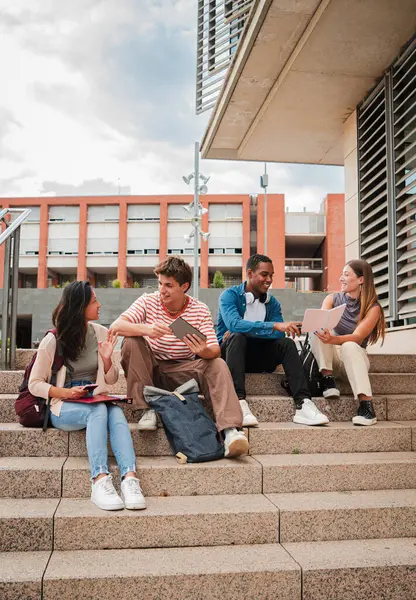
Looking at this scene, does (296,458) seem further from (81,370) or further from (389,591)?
(81,370)

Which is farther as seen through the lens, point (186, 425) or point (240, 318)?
point (240, 318)

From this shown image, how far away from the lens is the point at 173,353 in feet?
13.8

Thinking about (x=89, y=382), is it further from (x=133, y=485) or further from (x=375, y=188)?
(x=375, y=188)

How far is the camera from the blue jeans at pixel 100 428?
130 inches

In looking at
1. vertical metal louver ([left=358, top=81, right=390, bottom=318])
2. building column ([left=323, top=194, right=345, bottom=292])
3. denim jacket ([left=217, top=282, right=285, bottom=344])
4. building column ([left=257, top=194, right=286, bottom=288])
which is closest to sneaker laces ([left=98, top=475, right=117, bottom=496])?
denim jacket ([left=217, top=282, right=285, bottom=344])

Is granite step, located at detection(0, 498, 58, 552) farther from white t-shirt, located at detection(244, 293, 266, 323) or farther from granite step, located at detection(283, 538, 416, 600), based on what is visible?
white t-shirt, located at detection(244, 293, 266, 323)

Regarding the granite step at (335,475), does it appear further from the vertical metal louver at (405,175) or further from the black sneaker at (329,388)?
the vertical metal louver at (405,175)

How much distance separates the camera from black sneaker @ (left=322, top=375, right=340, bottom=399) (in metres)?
4.47

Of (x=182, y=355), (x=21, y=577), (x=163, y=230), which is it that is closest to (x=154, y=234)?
(x=163, y=230)

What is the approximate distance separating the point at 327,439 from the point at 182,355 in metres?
1.22

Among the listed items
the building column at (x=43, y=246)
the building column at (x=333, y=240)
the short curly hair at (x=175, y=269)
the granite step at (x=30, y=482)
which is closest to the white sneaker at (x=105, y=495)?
the granite step at (x=30, y=482)

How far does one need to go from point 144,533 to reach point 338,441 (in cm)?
162

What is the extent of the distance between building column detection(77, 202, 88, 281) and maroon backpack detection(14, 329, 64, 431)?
145 ft

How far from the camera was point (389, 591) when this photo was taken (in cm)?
280
